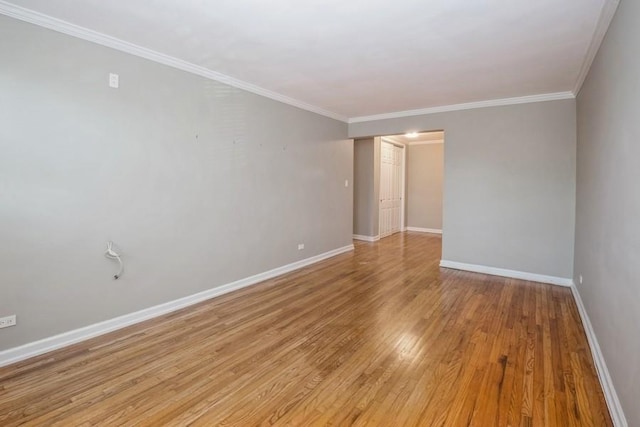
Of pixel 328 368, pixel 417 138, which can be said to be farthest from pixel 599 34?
pixel 417 138

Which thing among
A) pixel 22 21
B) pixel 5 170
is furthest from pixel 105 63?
pixel 5 170

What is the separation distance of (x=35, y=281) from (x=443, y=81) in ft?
14.6

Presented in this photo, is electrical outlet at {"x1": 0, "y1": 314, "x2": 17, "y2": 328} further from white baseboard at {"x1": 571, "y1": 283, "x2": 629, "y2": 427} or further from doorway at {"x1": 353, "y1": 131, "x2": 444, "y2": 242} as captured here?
doorway at {"x1": 353, "y1": 131, "x2": 444, "y2": 242}

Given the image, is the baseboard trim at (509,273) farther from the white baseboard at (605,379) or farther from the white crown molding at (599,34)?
the white crown molding at (599,34)

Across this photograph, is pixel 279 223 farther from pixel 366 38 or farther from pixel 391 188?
pixel 391 188

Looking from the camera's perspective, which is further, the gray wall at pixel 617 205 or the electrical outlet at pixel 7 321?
the electrical outlet at pixel 7 321

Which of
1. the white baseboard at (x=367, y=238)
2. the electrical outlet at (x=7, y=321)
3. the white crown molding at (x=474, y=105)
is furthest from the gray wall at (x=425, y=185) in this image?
the electrical outlet at (x=7, y=321)

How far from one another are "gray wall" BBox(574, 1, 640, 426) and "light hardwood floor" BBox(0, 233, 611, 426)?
1.09 ft

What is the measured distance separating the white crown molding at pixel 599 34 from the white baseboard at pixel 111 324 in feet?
13.7

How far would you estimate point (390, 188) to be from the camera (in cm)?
854

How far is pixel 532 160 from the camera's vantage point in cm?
454

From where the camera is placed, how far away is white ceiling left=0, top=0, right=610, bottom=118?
2.35m

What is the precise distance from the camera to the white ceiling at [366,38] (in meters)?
2.35

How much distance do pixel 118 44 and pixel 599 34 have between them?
13.1 ft
